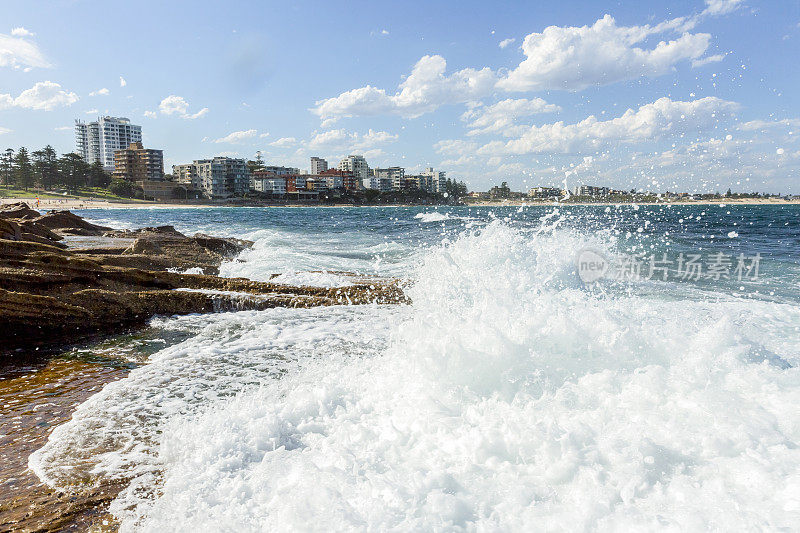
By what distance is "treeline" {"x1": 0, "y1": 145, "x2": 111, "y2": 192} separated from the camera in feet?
313

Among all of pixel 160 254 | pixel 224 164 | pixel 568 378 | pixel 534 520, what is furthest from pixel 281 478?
pixel 224 164

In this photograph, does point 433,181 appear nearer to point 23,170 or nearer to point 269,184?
point 269,184

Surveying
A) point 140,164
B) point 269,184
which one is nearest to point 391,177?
point 269,184

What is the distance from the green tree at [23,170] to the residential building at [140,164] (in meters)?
29.6

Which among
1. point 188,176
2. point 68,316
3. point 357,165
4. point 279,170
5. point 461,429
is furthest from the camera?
point 357,165

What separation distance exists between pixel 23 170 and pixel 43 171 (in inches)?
170

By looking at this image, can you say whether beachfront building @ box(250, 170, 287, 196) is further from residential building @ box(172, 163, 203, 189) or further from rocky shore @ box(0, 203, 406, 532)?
rocky shore @ box(0, 203, 406, 532)

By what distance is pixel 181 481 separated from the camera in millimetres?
3127

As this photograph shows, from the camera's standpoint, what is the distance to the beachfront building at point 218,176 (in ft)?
403

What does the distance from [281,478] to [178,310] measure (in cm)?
567

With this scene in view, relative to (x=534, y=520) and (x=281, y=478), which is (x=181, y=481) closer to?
(x=281, y=478)

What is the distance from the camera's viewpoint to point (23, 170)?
307 feet

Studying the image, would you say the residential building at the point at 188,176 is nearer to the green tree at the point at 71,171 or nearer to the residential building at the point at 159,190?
the residential building at the point at 159,190
